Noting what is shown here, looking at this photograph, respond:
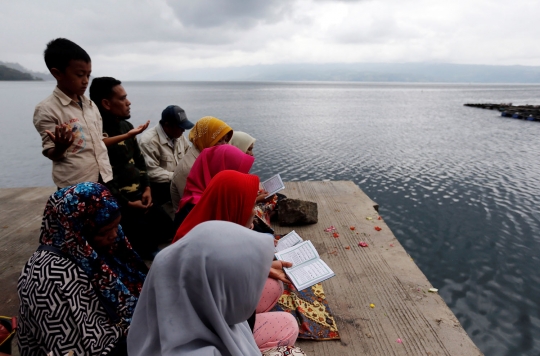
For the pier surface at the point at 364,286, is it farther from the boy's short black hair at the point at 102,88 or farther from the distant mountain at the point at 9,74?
the distant mountain at the point at 9,74

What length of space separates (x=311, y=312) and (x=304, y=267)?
732 mm

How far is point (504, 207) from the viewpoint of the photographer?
8.84 meters

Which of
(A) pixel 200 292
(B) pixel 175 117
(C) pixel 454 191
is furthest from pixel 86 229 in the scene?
(C) pixel 454 191

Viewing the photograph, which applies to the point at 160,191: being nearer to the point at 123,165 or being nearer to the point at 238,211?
the point at 123,165

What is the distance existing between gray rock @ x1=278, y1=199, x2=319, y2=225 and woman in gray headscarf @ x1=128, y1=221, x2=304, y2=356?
3.54m

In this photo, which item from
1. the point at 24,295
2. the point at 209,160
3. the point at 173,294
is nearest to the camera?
the point at 173,294

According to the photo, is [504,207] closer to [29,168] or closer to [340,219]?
[340,219]

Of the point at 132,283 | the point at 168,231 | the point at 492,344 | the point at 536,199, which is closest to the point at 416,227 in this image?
the point at 492,344

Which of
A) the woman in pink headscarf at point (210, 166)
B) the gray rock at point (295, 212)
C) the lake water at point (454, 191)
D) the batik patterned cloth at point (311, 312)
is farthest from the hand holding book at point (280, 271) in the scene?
the lake water at point (454, 191)

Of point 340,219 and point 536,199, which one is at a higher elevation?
point 340,219

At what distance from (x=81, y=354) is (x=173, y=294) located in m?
0.92

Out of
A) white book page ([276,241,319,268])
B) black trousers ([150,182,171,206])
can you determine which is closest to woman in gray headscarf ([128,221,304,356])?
white book page ([276,241,319,268])

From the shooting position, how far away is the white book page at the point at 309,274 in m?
2.45

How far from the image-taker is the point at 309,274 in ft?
8.38
